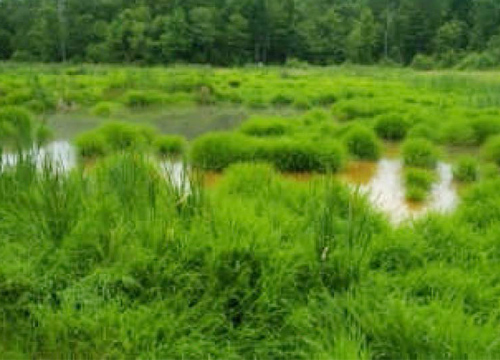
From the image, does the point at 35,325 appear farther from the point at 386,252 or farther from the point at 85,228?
the point at 386,252

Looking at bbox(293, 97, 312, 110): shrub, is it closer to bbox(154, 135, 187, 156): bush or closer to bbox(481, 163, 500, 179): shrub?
bbox(154, 135, 187, 156): bush

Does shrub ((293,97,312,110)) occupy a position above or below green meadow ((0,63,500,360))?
above

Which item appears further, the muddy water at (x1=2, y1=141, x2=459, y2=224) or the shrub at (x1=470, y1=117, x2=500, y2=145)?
the shrub at (x1=470, y1=117, x2=500, y2=145)

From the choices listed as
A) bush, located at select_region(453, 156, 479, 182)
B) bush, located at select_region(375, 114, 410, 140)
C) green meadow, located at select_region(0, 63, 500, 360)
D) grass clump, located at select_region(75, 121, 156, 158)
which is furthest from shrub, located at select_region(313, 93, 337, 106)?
green meadow, located at select_region(0, 63, 500, 360)

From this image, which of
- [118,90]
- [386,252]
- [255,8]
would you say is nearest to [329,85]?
[118,90]

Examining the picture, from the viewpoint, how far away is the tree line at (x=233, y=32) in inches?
1353

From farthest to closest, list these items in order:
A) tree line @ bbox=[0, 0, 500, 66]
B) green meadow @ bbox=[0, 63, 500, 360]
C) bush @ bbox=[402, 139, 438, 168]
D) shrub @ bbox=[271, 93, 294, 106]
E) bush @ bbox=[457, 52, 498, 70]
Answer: tree line @ bbox=[0, 0, 500, 66] < bush @ bbox=[457, 52, 498, 70] < shrub @ bbox=[271, 93, 294, 106] < bush @ bbox=[402, 139, 438, 168] < green meadow @ bbox=[0, 63, 500, 360]

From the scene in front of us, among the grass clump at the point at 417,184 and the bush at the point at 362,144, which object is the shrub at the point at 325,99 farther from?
the grass clump at the point at 417,184

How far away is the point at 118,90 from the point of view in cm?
1456

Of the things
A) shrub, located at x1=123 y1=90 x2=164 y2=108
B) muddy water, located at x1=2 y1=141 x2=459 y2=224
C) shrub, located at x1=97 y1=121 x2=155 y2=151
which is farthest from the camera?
shrub, located at x1=123 y1=90 x2=164 y2=108

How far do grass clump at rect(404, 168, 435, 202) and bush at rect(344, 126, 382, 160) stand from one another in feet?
4.02

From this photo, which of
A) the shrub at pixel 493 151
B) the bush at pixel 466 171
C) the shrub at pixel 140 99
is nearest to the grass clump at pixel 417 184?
the bush at pixel 466 171

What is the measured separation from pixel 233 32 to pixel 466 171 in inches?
1243

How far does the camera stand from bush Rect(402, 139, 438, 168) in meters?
6.65
